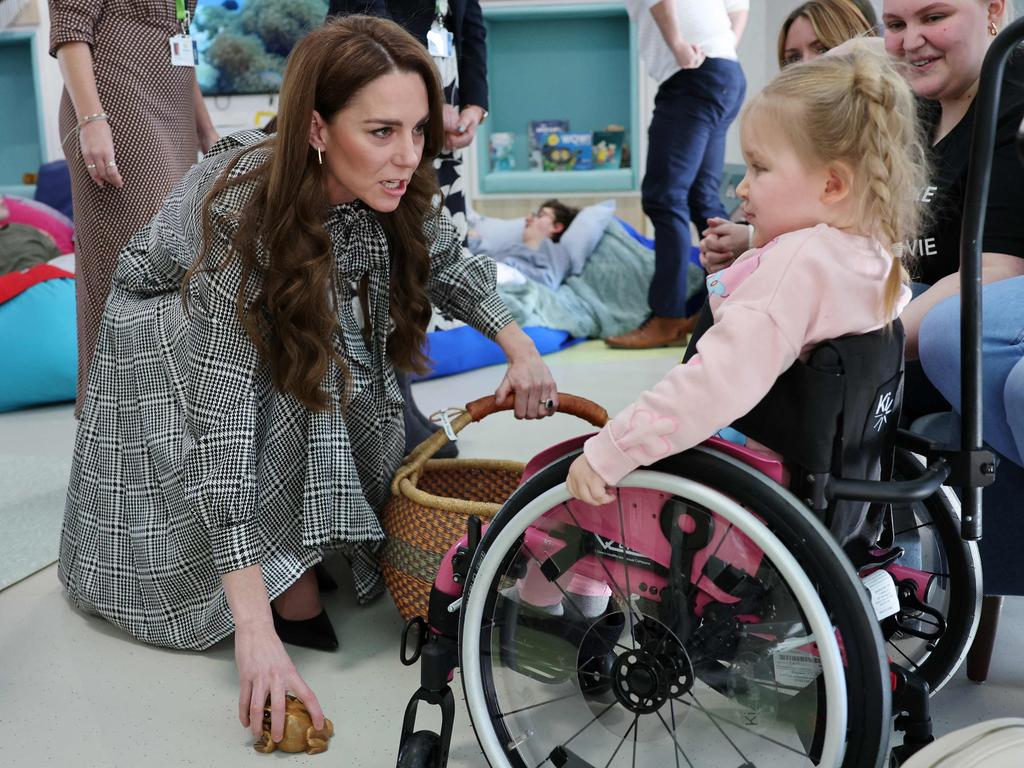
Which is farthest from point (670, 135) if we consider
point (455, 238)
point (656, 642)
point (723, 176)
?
point (656, 642)

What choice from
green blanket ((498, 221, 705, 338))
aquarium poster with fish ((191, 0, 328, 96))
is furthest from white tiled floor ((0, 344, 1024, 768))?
aquarium poster with fish ((191, 0, 328, 96))

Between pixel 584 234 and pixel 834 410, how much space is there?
10.1 feet

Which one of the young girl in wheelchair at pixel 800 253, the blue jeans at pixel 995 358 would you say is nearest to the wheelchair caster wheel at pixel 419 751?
the young girl in wheelchair at pixel 800 253

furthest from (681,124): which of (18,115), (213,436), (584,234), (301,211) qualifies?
(18,115)

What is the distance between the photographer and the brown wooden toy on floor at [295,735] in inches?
47.2

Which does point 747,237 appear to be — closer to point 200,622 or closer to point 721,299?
point 721,299

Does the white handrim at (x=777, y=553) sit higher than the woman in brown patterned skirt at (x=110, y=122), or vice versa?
the woman in brown patterned skirt at (x=110, y=122)

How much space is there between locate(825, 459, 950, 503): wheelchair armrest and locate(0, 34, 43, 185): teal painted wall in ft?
17.3

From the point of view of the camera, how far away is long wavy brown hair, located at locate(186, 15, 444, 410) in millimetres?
1282

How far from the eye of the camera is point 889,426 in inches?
39.9

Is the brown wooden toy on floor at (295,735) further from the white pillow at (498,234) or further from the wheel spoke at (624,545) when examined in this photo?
the white pillow at (498,234)

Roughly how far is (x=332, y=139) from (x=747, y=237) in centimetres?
56

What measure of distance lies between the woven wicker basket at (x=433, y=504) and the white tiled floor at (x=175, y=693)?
0.39 ft

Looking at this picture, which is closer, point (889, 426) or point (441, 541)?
point (889, 426)
